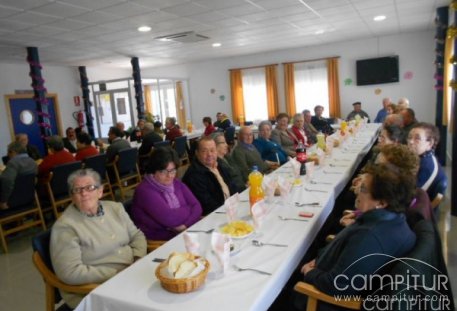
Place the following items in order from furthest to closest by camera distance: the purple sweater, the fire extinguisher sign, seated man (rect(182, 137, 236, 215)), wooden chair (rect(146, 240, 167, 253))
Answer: the fire extinguisher sign → seated man (rect(182, 137, 236, 215)) → the purple sweater → wooden chair (rect(146, 240, 167, 253))

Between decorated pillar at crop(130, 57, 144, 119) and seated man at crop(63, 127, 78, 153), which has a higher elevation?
decorated pillar at crop(130, 57, 144, 119)

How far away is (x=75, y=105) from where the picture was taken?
385 inches

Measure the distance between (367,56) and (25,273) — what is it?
870 centimetres

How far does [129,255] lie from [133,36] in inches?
204

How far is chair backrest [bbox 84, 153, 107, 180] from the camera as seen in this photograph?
4.58m

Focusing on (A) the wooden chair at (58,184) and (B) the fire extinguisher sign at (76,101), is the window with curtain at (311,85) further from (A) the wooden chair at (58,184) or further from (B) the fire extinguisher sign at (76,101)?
(A) the wooden chair at (58,184)

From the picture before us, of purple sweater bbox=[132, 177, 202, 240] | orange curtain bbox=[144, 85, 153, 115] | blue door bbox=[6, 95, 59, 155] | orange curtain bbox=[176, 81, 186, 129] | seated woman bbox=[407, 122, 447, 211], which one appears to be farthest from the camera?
orange curtain bbox=[144, 85, 153, 115]

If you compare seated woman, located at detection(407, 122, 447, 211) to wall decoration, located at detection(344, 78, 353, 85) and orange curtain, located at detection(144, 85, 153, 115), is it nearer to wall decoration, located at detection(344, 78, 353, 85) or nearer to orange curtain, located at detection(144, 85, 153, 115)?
wall decoration, located at detection(344, 78, 353, 85)

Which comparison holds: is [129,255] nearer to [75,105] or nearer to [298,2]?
[298,2]

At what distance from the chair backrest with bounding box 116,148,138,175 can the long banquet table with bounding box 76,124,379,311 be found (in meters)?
3.19

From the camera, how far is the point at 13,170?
3.77 meters

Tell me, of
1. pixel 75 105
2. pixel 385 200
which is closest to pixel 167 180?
pixel 385 200

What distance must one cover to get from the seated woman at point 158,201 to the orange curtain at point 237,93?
8.20m

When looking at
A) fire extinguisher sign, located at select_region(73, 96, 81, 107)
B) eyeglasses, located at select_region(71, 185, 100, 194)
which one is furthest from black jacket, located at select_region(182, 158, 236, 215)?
fire extinguisher sign, located at select_region(73, 96, 81, 107)
